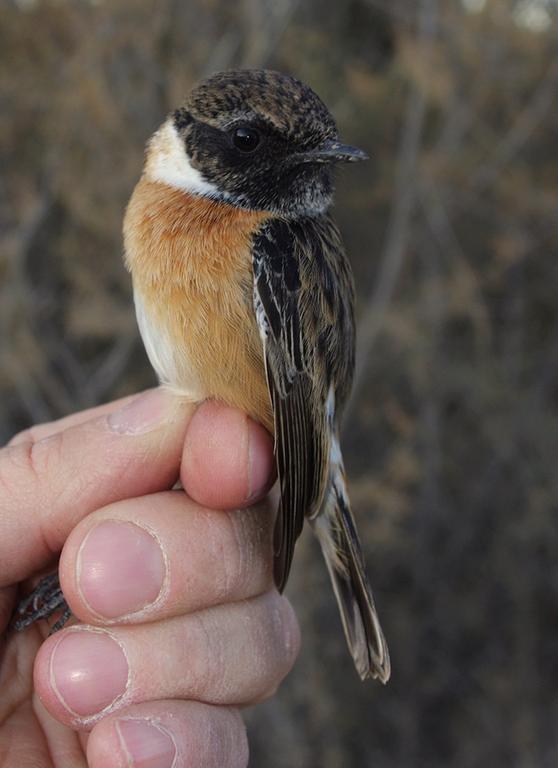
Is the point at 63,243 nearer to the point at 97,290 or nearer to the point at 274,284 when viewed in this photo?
the point at 97,290

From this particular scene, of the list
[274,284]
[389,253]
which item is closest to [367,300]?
[389,253]

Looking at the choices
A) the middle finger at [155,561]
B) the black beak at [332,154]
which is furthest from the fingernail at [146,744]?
the black beak at [332,154]

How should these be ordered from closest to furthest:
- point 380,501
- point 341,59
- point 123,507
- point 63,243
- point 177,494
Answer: point 123,507 < point 177,494 < point 380,501 < point 63,243 < point 341,59

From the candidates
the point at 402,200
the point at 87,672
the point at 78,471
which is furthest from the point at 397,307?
the point at 87,672

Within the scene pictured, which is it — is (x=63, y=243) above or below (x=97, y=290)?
above

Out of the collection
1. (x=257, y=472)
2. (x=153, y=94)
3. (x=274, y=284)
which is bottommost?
(x=257, y=472)

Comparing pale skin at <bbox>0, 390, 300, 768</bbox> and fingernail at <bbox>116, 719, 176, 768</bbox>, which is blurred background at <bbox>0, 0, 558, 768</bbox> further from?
fingernail at <bbox>116, 719, 176, 768</bbox>

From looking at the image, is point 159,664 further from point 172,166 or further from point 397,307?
point 397,307
